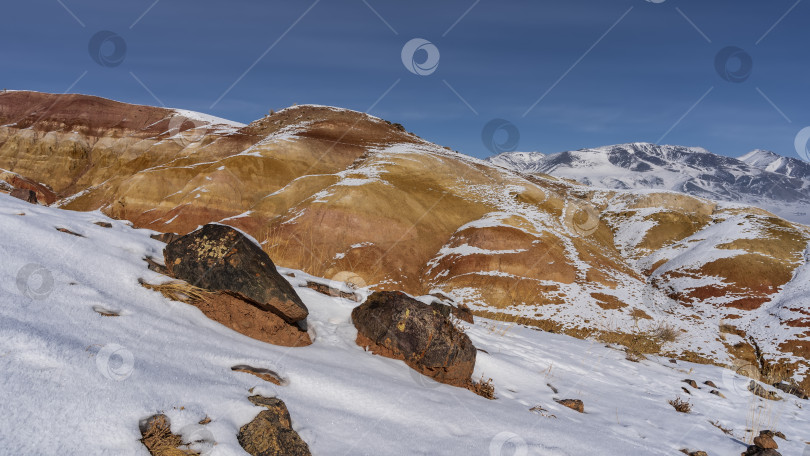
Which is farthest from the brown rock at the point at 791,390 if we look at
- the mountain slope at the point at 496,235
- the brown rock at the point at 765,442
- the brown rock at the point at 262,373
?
the brown rock at the point at 262,373

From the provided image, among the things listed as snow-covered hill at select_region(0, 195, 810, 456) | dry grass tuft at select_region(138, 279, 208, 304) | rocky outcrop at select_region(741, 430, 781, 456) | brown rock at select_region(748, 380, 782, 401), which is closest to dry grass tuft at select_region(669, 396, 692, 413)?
snow-covered hill at select_region(0, 195, 810, 456)

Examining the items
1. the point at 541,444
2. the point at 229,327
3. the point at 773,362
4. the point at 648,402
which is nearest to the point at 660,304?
the point at 773,362

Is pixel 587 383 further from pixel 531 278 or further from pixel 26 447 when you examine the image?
pixel 531 278

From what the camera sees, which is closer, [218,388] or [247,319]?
[218,388]

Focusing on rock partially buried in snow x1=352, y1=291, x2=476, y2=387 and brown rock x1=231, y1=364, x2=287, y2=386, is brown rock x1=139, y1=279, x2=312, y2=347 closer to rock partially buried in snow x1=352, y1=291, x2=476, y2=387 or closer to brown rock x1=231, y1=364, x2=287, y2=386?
brown rock x1=231, y1=364, x2=287, y2=386

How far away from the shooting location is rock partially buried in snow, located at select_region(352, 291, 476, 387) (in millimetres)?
6355

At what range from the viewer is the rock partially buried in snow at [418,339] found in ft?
20.9

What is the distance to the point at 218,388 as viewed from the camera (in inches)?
145

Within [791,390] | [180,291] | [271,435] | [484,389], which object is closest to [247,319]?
[180,291]

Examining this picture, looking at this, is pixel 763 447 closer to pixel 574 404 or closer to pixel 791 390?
pixel 574 404

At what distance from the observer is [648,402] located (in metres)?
7.66

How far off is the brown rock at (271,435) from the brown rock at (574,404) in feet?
15.5

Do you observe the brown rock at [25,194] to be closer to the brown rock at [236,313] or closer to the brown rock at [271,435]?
the brown rock at [236,313]

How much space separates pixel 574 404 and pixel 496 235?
102 ft
